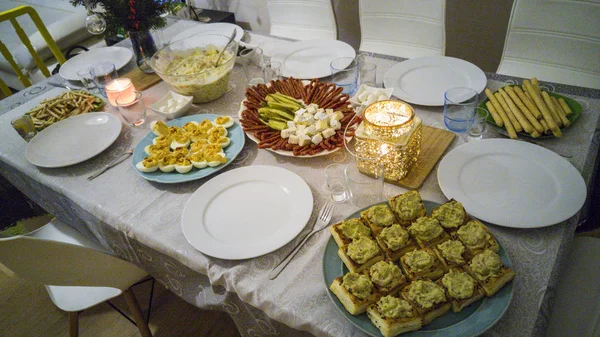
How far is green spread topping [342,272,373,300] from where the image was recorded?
2.34ft

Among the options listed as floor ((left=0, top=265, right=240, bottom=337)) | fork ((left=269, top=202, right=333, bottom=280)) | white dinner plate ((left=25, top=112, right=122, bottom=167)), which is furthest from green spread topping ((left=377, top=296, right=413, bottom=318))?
floor ((left=0, top=265, right=240, bottom=337))

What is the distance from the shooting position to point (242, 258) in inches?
34.3

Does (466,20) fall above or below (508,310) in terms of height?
below

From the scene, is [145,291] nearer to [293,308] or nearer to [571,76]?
[293,308]

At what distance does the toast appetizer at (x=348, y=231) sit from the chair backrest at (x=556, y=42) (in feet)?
4.04

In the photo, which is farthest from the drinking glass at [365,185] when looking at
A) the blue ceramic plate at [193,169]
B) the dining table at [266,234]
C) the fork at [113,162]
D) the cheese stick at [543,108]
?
the fork at [113,162]

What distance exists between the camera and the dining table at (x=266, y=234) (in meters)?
0.77

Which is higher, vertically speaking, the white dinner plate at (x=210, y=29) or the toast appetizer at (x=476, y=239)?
the white dinner plate at (x=210, y=29)

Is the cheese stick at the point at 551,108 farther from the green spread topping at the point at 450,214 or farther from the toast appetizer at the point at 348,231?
the toast appetizer at the point at 348,231

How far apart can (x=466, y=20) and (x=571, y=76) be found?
0.97 meters

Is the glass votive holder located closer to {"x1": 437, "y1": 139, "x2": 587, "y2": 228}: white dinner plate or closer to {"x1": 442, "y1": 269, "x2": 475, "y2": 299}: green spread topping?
{"x1": 437, "y1": 139, "x2": 587, "y2": 228}: white dinner plate

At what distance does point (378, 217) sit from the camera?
2.79 ft

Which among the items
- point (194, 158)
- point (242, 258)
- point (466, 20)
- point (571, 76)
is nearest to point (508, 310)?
point (242, 258)

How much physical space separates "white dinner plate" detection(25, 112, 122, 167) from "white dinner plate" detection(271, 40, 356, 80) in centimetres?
64
